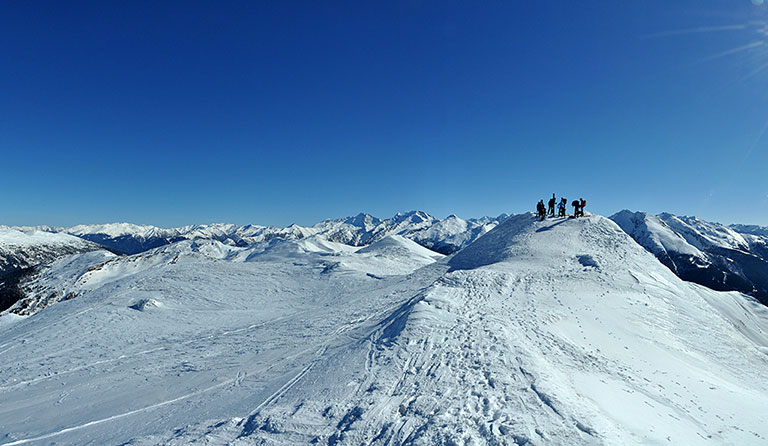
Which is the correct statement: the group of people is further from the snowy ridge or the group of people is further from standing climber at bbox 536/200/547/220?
the snowy ridge

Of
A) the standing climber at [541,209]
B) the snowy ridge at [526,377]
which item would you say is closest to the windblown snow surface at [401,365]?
the snowy ridge at [526,377]

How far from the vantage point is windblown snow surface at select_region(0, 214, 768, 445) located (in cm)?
793

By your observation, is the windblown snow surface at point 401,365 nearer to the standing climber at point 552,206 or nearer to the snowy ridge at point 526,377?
the snowy ridge at point 526,377

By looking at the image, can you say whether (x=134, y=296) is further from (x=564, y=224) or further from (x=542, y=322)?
(x=564, y=224)

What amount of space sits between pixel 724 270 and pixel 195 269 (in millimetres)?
243293

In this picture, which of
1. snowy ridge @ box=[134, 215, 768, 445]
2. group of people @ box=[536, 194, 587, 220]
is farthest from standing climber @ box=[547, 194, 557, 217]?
snowy ridge @ box=[134, 215, 768, 445]

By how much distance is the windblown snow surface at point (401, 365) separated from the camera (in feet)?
26.0

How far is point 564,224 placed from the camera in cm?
3678

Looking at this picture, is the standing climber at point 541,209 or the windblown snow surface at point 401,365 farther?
the standing climber at point 541,209

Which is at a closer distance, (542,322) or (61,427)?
(61,427)

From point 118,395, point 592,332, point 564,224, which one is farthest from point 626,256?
point 118,395

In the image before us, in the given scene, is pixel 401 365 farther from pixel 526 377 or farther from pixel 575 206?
pixel 575 206

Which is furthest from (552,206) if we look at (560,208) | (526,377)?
(526,377)

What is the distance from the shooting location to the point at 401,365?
34.7ft
